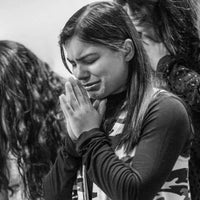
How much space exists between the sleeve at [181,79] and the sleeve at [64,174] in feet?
1.35

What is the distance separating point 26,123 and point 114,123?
1.13ft

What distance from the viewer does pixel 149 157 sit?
1035mm

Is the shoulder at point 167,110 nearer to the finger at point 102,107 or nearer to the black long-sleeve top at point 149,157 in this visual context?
the black long-sleeve top at point 149,157

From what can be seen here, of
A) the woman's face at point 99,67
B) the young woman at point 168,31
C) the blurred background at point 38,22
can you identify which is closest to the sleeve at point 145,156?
the woman's face at point 99,67

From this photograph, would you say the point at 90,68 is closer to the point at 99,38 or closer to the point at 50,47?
the point at 99,38

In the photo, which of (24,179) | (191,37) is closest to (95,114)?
(24,179)

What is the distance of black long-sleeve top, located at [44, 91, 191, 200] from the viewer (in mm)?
1015

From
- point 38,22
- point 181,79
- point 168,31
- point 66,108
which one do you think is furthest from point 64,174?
point 38,22

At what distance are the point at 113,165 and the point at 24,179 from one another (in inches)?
17.8

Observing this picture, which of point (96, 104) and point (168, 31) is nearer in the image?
point (96, 104)

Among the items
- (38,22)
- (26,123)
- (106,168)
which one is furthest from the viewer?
(38,22)

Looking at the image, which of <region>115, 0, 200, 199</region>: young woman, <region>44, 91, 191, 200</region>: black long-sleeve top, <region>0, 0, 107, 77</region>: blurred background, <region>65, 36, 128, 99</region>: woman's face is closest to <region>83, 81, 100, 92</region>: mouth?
<region>65, 36, 128, 99</region>: woman's face

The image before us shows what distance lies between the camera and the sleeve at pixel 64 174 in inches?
46.4

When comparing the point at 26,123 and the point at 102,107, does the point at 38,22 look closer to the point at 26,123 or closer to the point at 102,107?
the point at 26,123
